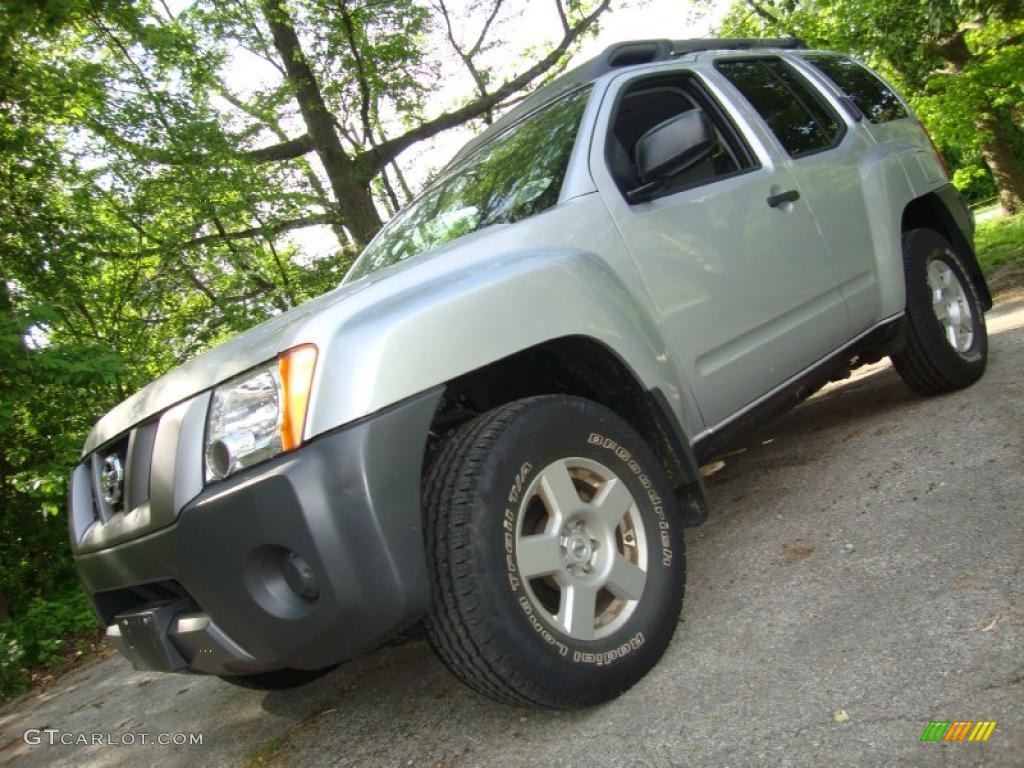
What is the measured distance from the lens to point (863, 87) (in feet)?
14.4

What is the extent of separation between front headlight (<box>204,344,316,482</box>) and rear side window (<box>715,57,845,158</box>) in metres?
2.58

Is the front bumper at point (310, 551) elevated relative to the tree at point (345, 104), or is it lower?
lower

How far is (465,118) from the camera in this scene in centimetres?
1417

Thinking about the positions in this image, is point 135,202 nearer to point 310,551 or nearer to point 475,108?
point 475,108

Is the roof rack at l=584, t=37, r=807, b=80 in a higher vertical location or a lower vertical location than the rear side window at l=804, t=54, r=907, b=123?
higher

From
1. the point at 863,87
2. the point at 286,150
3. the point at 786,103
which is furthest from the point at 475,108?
the point at 786,103

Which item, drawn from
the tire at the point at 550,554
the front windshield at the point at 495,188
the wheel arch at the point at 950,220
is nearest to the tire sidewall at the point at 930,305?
the wheel arch at the point at 950,220

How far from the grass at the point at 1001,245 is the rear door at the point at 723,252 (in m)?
5.87

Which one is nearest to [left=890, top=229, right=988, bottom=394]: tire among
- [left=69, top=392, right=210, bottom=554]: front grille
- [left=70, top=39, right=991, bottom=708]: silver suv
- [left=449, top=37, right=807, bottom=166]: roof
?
[left=70, top=39, right=991, bottom=708]: silver suv

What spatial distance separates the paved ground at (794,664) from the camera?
181 centimetres

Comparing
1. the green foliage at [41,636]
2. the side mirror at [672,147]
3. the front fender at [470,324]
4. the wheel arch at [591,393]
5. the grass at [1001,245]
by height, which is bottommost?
the grass at [1001,245]

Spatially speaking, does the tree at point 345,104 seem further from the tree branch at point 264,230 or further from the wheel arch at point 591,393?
the wheel arch at point 591,393

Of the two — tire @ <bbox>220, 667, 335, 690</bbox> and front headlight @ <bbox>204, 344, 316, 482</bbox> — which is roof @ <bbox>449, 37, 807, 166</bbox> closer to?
front headlight @ <bbox>204, 344, 316, 482</bbox>

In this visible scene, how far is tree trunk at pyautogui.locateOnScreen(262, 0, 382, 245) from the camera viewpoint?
1143cm
